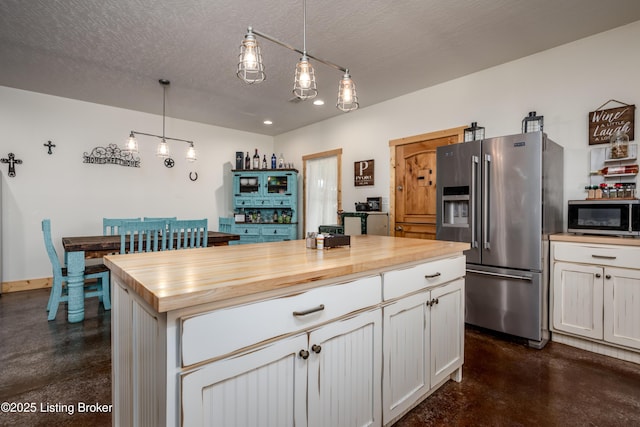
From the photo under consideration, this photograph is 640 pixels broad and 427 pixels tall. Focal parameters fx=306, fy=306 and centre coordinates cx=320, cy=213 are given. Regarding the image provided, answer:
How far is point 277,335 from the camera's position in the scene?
40.3 inches

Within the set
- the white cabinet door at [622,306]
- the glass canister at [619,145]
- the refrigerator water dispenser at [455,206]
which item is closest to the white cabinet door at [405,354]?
the refrigerator water dispenser at [455,206]

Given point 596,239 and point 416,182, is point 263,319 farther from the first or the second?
point 416,182

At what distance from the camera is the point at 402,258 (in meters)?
1.51

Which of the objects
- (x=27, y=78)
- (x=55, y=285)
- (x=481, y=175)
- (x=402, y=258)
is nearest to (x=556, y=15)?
(x=481, y=175)

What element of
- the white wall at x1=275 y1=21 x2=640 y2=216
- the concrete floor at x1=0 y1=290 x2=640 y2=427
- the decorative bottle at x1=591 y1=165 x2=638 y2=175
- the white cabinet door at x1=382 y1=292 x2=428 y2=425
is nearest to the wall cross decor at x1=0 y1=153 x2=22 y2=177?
the concrete floor at x1=0 y1=290 x2=640 y2=427

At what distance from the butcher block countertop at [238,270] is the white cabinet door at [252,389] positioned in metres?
0.19

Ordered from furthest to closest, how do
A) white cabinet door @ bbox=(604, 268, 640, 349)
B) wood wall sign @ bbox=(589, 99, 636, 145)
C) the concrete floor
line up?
wood wall sign @ bbox=(589, 99, 636, 145) → white cabinet door @ bbox=(604, 268, 640, 349) → the concrete floor

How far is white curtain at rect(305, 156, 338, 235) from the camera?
18.0ft

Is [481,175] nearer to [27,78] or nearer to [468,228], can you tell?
[468,228]

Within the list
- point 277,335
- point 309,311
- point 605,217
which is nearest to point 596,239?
point 605,217

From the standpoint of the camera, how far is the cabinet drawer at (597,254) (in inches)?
89.0

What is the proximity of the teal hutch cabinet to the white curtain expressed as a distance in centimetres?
27

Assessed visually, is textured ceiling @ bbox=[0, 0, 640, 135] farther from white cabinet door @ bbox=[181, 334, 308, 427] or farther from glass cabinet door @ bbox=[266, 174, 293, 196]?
white cabinet door @ bbox=[181, 334, 308, 427]

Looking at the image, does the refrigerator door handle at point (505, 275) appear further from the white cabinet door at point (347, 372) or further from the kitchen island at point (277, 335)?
the white cabinet door at point (347, 372)
